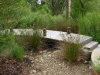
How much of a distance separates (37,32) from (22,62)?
1.04 metres

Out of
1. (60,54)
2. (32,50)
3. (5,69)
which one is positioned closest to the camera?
(5,69)

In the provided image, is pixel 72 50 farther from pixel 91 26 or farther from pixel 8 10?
pixel 91 26

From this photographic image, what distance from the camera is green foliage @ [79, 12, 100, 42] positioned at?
5.82 metres

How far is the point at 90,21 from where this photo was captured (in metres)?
6.02

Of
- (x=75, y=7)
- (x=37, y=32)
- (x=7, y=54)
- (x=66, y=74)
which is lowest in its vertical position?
(x=66, y=74)

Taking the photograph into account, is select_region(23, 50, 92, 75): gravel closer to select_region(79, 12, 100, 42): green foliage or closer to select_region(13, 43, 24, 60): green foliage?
select_region(13, 43, 24, 60): green foliage

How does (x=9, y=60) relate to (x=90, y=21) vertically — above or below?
below

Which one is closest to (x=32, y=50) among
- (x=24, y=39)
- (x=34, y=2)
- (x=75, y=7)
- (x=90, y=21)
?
(x=24, y=39)

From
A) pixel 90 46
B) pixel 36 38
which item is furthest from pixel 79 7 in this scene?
pixel 36 38

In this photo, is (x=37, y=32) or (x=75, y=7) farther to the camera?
(x=75, y=7)

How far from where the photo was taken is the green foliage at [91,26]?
229 inches

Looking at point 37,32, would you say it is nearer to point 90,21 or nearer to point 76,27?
point 90,21

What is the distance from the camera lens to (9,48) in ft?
14.0

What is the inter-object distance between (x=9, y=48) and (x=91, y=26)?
9.70 feet
